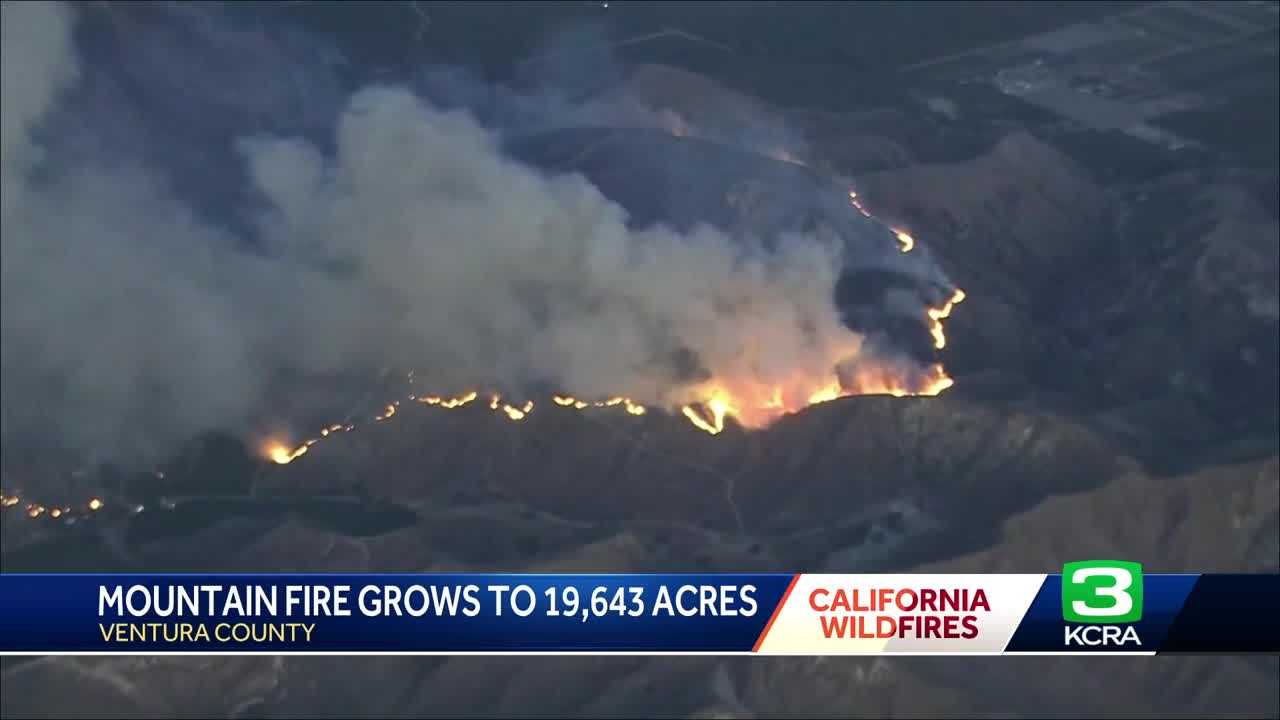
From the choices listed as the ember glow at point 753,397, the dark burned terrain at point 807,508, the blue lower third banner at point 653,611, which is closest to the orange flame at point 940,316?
the dark burned terrain at point 807,508

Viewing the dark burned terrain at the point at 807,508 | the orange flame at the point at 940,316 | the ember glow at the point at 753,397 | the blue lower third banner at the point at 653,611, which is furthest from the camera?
the orange flame at the point at 940,316

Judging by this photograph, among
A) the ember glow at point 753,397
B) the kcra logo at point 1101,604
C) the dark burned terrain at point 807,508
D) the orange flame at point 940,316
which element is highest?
the orange flame at point 940,316

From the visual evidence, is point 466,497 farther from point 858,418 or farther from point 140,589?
point 140,589

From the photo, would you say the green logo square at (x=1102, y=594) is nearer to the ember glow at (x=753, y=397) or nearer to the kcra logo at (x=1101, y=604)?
the kcra logo at (x=1101, y=604)

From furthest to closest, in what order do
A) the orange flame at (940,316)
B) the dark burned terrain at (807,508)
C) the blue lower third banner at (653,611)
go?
the orange flame at (940,316)
the dark burned terrain at (807,508)
the blue lower third banner at (653,611)

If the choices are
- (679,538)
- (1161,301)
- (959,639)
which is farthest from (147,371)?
(959,639)

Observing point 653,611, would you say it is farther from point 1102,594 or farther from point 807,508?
point 807,508

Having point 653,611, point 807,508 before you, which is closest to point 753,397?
point 807,508
